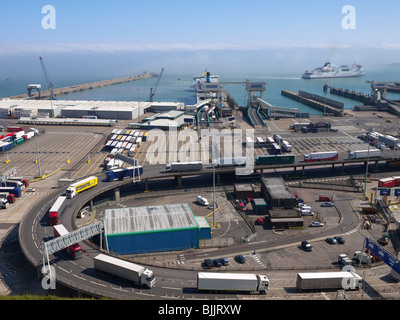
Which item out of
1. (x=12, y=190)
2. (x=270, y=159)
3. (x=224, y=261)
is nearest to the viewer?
(x=224, y=261)

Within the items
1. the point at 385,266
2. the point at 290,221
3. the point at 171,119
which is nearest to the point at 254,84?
the point at 171,119

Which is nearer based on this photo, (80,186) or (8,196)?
(80,186)

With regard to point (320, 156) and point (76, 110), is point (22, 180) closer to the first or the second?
point (320, 156)

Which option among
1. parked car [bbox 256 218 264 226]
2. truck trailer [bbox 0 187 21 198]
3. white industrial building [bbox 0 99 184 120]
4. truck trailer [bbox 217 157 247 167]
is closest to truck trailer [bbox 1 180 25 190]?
truck trailer [bbox 0 187 21 198]

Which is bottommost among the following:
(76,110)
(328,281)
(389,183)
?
(328,281)

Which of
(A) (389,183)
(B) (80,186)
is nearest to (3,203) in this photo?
(B) (80,186)
